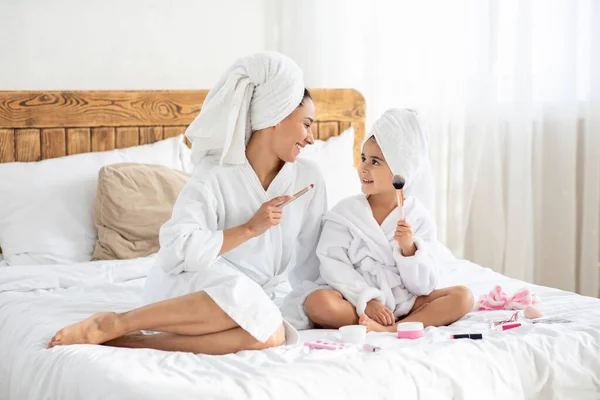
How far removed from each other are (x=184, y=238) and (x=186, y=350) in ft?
0.99

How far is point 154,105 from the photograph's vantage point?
11.2 ft

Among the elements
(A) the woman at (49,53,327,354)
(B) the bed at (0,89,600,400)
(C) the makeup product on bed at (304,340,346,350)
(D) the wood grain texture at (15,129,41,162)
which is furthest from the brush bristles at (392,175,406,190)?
(D) the wood grain texture at (15,129,41,162)

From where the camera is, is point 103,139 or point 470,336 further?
point 103,139

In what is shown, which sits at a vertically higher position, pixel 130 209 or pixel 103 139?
pixel 103 139

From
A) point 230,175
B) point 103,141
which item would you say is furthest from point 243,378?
point 103,141

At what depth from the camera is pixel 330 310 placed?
2105 mm

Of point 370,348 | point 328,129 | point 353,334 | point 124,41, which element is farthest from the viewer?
point 328,129

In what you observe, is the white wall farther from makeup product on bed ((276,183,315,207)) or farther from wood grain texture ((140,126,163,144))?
makeup product on bed ((276,183,315,207))

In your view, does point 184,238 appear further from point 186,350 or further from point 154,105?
point 154,105

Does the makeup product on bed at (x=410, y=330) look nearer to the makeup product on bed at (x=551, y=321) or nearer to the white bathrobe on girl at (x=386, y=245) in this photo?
the white bathrobe on girl at (x=386, y=245)

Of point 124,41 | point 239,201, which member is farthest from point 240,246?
point 124,41

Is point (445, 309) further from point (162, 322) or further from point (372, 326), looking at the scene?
point (162, 322)

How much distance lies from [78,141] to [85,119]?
0.30ft

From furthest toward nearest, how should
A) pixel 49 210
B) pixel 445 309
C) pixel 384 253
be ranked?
1. pixel 49 210
2. pixel 384 253
3. pixel 445 309
